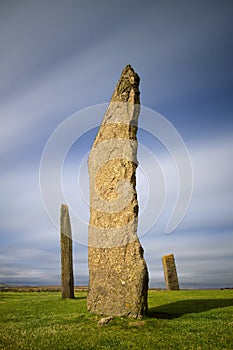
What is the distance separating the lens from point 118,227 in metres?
12.3

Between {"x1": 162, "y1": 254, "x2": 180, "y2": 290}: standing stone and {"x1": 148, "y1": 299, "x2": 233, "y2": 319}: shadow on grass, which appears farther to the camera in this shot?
{"x1": 162, "y1": 254, "x2": 180, "y2": 290}: standing stone

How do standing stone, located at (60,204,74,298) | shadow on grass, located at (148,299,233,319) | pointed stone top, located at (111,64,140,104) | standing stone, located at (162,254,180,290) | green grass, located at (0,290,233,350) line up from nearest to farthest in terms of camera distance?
1. green grass, located at (0,290,233,350)
2. shadow on grass, located at (148,299,233,319)
3. pointed stone top, located at (111,64,140,104)
4. standing stone, located at (60,204,74,298)
5. standing stone, located at (162,254,180,290)

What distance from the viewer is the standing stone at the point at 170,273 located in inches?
1049

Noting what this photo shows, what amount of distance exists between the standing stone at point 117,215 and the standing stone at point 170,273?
50.6 feet

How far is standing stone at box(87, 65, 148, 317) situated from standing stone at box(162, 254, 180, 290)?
50.6 ft

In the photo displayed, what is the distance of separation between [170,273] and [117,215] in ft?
53.9

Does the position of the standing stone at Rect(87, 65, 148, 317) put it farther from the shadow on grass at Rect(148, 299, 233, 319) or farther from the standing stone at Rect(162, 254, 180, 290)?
the standing stone at Rect(162, 254, 180, 290)

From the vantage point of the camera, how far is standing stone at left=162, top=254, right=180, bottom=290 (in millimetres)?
26641

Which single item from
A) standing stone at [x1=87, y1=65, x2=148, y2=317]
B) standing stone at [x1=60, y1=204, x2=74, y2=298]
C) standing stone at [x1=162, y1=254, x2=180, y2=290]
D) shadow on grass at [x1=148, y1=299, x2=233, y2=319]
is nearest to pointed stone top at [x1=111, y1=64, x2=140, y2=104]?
standing stone at [x1=87, y1=65, x2=148, y2=317]

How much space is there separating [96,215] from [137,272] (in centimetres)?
287

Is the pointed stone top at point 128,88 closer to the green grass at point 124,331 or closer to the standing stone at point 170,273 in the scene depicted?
the green grass at point 124,331

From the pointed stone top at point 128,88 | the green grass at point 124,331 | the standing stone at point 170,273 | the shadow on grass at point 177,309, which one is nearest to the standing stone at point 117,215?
the pointed stone top at point 128,88

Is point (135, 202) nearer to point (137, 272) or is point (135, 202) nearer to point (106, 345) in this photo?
point (137, 272)

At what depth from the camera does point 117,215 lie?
40.7 feet
